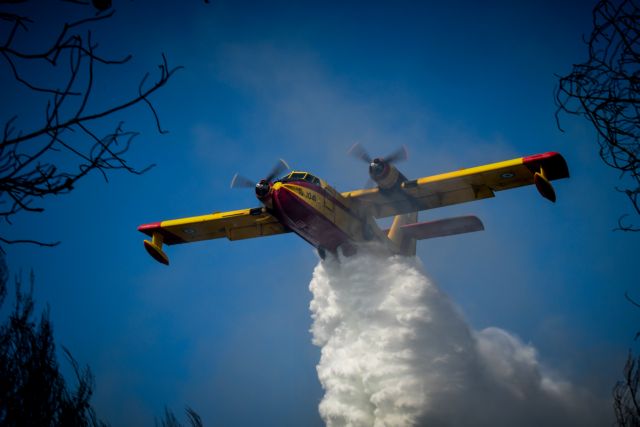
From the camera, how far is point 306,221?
1872 cm

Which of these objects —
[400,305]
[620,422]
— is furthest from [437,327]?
[620,422]

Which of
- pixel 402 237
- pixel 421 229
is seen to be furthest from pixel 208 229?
pixel 421 229

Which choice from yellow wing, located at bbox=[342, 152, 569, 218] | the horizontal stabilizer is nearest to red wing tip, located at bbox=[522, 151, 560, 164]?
yellow wing, located at bbox=[342, 152, 569, 218]

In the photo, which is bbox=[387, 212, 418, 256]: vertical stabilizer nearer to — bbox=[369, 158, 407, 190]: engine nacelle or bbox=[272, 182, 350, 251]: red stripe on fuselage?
bbox=[272, 182, 350, 251]: red stripe on fuselage

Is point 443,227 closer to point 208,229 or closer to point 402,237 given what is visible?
point 402,237

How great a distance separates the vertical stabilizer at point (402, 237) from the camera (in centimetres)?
2448

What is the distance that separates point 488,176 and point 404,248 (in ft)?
23.0

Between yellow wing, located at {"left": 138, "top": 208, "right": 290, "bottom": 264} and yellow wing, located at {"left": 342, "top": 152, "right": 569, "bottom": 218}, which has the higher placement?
yellow wing, located at {"left": 138, "top": 208, "right": 290, "bottom": 264}

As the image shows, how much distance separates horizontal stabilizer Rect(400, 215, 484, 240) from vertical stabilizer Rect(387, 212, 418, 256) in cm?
27

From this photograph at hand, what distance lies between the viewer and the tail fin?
2150cm

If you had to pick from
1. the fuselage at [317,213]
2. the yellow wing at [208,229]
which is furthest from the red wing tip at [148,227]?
the fuselage at [317,213]

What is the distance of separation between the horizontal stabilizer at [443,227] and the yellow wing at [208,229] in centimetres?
621

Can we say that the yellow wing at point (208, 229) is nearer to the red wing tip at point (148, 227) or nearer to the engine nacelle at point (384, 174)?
the red wing tip at point (148, 227)

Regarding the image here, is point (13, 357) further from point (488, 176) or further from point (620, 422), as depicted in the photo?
point (488, 176)
